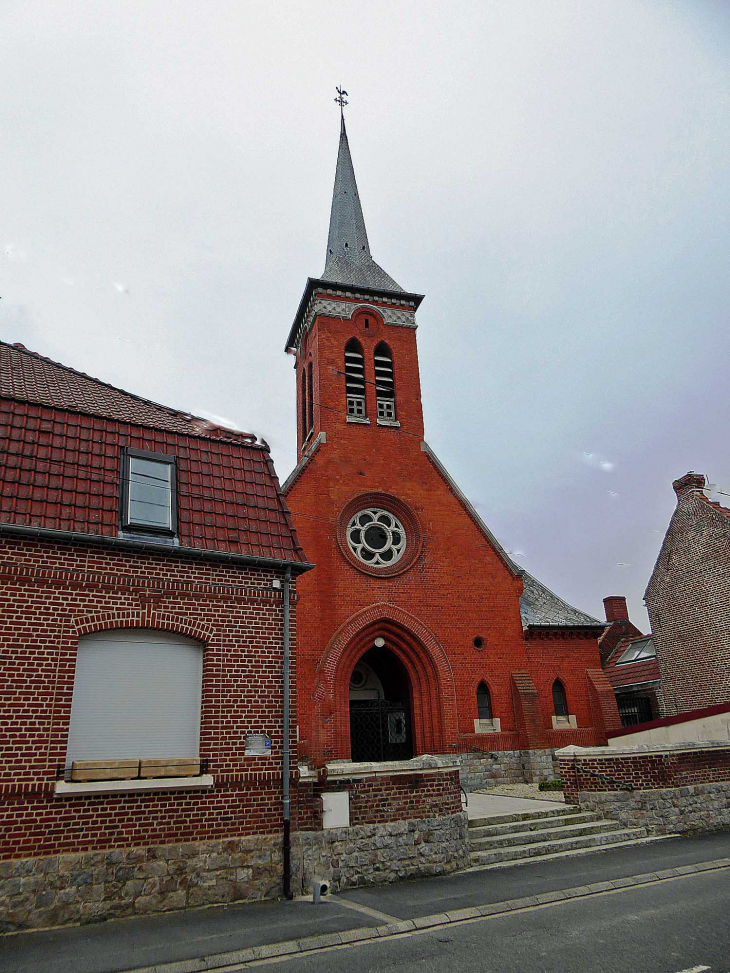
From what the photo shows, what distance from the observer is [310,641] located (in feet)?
57.6

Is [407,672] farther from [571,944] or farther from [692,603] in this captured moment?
[571,944]

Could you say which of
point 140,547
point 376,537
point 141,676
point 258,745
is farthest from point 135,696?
point 376,537

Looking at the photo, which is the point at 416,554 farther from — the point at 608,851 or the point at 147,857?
the point at 147,857

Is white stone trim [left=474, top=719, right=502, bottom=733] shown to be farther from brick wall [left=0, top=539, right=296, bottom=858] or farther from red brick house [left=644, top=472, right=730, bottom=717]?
brick wall [left=0, top=539, right=296, bottom=858]

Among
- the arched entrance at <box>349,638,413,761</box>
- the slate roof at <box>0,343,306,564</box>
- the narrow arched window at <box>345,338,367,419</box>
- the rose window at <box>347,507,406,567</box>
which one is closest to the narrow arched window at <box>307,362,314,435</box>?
the narrow arched window at <box>345,338,367,419</box>

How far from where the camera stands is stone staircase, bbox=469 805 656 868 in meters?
10.8

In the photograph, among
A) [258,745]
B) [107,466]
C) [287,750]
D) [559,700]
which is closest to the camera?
[258,745]

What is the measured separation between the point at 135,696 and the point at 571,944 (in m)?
5.87

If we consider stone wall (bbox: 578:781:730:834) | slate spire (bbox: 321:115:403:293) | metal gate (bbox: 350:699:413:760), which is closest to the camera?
stone wall (bbox: 578:781:730:834)

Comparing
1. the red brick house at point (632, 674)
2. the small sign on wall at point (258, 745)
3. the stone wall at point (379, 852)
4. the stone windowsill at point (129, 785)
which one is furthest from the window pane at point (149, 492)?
the red brick house at point (632, 674)

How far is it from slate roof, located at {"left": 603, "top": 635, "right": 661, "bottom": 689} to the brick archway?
27.9ft

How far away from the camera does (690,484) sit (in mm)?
21625

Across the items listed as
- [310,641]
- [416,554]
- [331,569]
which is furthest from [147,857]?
[416,554]

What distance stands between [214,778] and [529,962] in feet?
14.7
